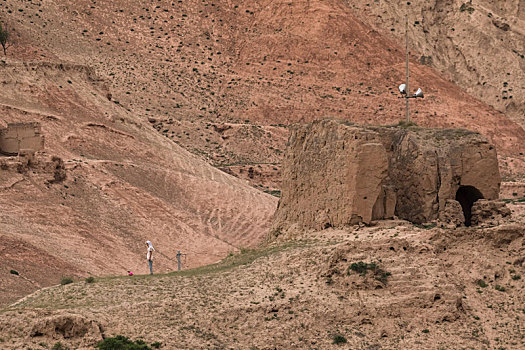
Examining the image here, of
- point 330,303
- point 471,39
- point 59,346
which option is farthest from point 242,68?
point 59,346

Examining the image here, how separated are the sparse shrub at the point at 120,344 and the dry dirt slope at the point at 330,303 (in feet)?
0.85

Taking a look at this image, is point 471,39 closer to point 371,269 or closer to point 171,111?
point 171,111

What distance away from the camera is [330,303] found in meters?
24.4

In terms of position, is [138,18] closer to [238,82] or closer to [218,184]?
[238,82]

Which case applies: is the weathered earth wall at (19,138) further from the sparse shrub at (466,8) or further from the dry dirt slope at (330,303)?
the sparse shrub at (466,8)

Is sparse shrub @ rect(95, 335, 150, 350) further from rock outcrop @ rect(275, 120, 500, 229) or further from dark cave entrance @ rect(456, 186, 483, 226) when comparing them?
dark cave entrance @ rect(456, 186, 483, 226)

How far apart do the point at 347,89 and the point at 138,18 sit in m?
16.1

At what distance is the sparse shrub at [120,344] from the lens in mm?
22625

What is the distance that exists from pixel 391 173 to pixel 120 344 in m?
9.52

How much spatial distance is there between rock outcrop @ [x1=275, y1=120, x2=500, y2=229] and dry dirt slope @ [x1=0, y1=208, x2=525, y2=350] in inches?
55.8

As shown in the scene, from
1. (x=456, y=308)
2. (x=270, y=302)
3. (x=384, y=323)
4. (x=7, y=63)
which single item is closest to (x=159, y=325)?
(x=270, y=302)

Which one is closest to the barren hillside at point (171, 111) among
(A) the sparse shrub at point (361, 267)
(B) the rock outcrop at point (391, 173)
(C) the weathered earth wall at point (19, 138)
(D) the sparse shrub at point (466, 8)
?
(C) the weathered earth wall at point (19, 138)

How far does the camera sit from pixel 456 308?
24.0 metres

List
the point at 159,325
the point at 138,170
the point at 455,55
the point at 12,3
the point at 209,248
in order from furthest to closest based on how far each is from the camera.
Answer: the point at 455,55, the point at 12,3, the point at 138,170, the point at 209,248, the point at 159,325
